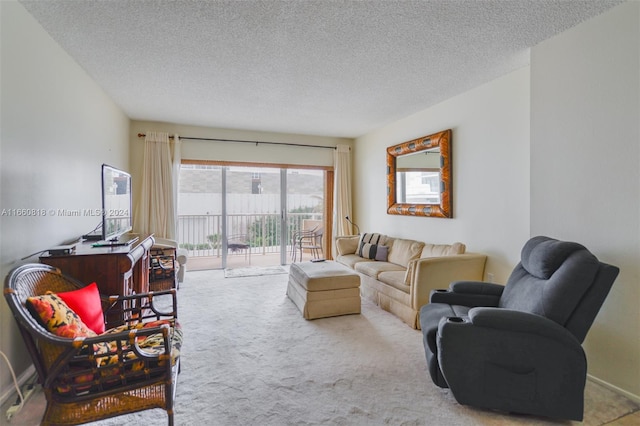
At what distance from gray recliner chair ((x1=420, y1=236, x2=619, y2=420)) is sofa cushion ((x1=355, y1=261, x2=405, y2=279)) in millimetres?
1978

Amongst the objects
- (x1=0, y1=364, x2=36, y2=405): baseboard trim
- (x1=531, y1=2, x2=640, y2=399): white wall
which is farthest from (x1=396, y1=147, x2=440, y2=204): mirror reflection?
(x1=0, y1=364, x2=36, y2=405): baseboard trim

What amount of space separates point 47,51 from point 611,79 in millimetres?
4021

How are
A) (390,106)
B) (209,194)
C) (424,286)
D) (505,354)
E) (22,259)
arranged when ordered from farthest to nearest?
(209,194) → (390,106) → (424,286) → (22,259) → (505,354)

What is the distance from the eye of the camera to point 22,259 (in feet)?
6.69

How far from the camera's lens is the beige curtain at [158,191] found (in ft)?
15.9

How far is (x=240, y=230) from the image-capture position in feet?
20.2

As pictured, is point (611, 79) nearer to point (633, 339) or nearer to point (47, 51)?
point (633, 339)

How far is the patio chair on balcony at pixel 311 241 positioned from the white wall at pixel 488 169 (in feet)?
7.73

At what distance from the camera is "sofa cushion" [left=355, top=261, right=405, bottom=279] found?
388 centimetres

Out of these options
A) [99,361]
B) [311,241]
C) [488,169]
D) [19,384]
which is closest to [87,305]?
[99,361]

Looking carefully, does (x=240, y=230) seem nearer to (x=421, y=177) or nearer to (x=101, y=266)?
(x=421, y=177)

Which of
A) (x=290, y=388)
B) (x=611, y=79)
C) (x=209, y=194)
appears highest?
(x=611, y=79)

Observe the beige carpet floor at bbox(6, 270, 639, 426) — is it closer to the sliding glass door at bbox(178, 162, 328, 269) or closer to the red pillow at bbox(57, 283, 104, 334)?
the red pillow at bbox(57, 283, 104, 334)

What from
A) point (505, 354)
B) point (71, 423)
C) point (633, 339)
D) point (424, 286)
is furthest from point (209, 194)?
point (633, 339)
